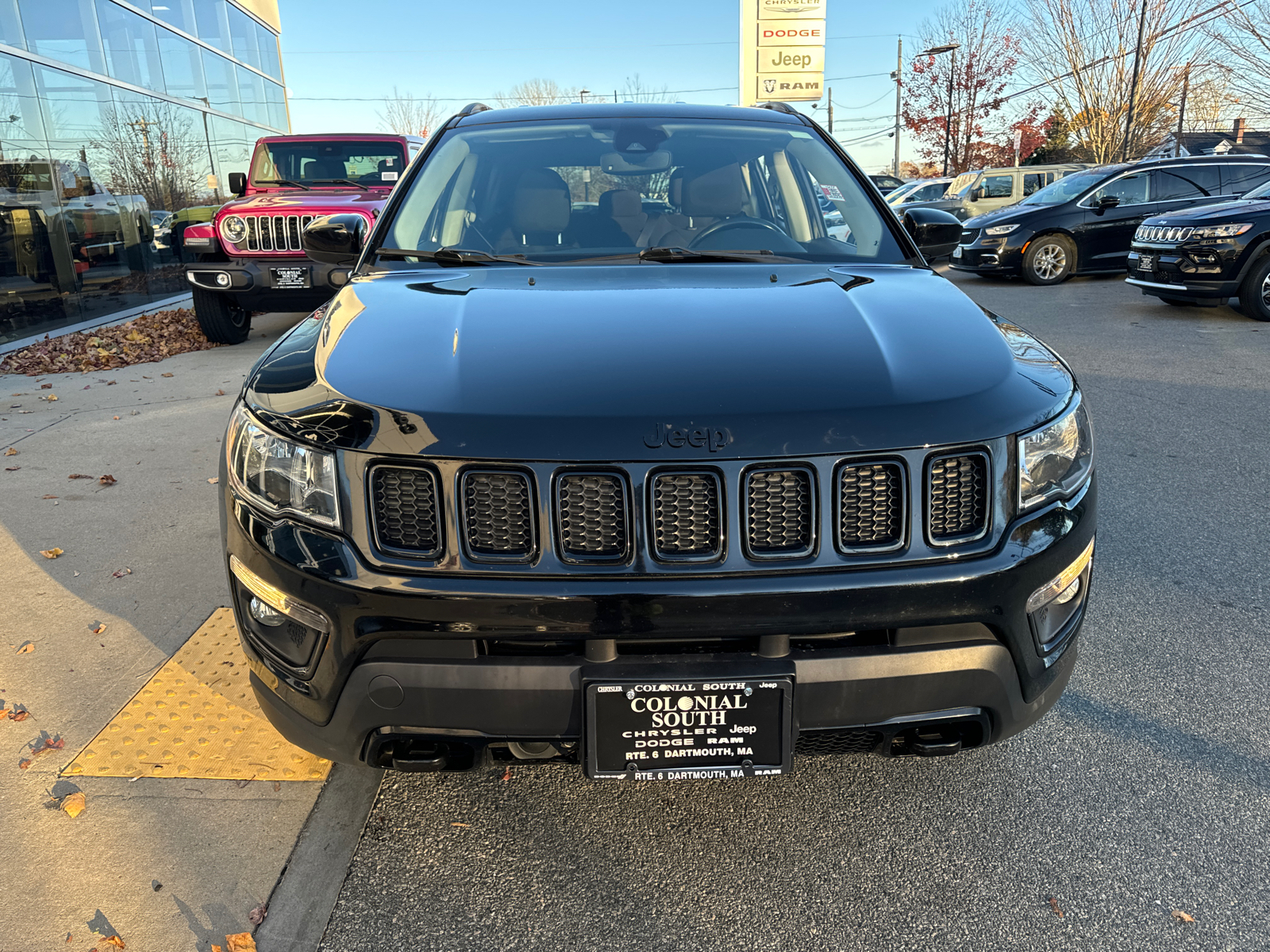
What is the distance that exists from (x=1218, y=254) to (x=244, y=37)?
1823cm

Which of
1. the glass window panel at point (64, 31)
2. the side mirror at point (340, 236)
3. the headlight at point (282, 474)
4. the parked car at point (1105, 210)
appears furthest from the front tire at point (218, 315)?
the parked car at point (1105, 210)

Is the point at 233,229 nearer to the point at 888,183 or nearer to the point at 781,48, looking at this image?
the point at 781,48

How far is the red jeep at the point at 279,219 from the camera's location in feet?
28.8

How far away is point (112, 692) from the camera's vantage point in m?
2.87

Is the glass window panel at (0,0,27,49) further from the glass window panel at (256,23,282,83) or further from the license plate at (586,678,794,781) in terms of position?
the license plate at (586,678,794,781)

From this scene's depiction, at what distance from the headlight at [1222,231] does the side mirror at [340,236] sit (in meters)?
8.87

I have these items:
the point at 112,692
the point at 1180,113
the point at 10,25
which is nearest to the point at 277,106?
the point at 10,25

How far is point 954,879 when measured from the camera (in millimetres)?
2066

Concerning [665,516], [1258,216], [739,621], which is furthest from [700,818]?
[1258,216]

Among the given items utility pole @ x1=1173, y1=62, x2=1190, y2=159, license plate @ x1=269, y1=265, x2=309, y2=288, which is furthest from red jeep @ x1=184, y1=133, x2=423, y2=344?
utility pole @ x1=1173, y1=62, x2=1190, y2=159

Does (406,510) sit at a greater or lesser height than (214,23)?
lesser

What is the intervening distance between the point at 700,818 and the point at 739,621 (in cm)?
80

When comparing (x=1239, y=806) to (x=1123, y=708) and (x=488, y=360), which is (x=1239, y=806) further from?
(x=488, y=360)

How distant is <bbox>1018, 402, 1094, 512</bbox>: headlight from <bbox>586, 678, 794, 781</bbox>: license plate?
2.07 feet
